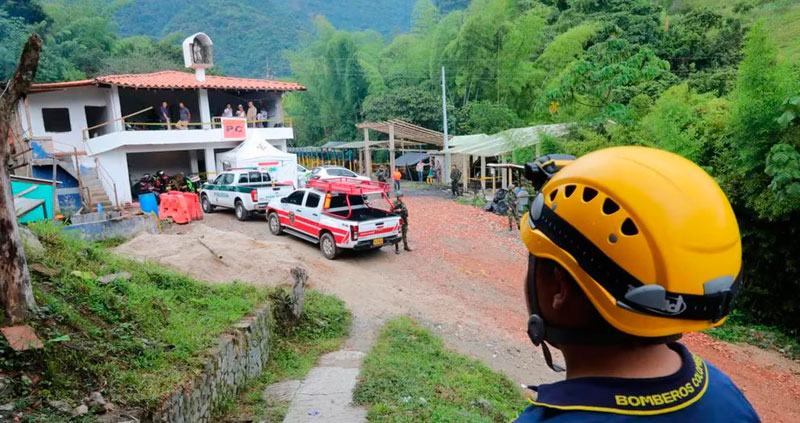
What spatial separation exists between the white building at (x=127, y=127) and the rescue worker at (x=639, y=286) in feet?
65.6

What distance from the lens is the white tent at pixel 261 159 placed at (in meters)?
19.9

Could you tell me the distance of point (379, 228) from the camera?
1127cm

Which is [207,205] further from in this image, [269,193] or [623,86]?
[623,86]

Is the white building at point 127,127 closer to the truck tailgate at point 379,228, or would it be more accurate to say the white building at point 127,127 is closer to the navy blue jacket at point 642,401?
the truck tailgate at point 379,228

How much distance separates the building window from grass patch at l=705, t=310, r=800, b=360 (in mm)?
24332

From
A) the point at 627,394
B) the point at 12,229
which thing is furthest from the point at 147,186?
the point at 627,394

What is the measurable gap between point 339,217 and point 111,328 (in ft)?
23.7

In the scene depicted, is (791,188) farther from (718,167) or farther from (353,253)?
(353,253)

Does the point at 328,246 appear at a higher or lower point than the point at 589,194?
lower

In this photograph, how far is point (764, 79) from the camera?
27.2ft

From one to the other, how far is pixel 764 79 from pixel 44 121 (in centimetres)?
2461

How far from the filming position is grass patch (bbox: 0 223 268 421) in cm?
342

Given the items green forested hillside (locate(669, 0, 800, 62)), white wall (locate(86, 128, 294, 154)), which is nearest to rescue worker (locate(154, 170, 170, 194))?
white wall (locate(86, 128, 294, 154))

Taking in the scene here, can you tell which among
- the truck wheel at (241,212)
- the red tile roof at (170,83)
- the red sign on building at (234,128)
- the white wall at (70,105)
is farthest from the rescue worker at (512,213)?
the white wall at (70,105)
